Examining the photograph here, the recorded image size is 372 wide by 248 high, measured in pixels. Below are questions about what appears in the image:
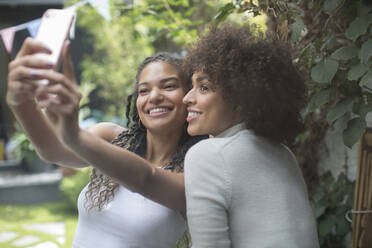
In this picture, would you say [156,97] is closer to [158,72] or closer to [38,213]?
Answer: [158,72]

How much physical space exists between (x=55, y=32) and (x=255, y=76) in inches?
21.4

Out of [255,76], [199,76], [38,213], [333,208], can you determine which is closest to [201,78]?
[199,76]

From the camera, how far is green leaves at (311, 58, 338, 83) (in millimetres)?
1559

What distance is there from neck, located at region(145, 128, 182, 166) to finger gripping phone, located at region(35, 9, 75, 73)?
699 millimetres

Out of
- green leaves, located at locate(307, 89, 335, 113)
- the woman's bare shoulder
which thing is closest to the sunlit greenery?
the woman's bare shoulder

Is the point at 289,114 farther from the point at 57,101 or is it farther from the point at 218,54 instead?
the point at 57,101

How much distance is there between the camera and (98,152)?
3.28 ft

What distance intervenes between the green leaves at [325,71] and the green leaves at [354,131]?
191mm

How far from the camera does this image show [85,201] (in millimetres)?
1565

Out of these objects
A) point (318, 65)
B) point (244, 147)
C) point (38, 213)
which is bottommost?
point (38, 213)

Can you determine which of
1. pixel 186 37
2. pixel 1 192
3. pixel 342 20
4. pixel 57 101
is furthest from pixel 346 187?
pixel 1 192

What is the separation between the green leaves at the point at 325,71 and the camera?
1.56 meters

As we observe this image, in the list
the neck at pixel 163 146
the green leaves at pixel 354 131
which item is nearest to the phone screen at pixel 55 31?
the neck at pixel 163 146

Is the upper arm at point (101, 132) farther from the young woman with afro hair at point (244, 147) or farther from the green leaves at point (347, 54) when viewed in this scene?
the green leaves at point (347, 54)
